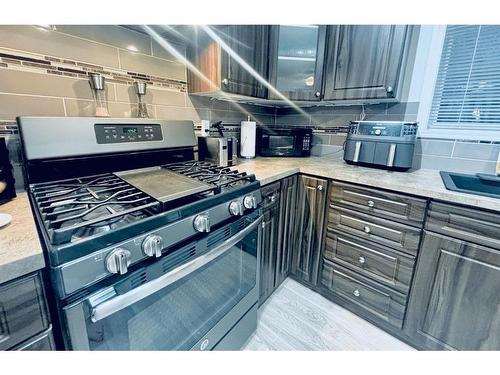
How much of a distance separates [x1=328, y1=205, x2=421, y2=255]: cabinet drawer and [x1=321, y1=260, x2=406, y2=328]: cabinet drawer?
10.3 inches

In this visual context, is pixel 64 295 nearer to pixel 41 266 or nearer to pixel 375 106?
pixel 41 266

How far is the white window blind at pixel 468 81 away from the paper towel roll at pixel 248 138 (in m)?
1.18

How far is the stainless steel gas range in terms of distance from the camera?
23.2 inches

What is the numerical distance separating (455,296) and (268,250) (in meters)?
0.90

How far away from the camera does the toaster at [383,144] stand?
53.9 inches

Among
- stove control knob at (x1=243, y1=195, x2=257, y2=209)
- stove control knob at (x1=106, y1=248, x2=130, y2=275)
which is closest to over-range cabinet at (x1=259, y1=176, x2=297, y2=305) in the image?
stove control knob at (x1=243, y1=195, x2=257, y2=209)

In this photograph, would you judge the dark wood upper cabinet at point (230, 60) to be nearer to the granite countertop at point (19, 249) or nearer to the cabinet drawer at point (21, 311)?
the granite countertop at point (19, 249)

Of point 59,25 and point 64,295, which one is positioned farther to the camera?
point 59,25

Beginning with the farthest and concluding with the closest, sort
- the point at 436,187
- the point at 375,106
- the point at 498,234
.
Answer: the point at 375,106, the point at 436,187, the point at 498,234

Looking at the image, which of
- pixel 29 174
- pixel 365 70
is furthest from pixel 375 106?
→ pixel 29 174

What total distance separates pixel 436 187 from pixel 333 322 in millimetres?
959

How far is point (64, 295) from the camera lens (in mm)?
554

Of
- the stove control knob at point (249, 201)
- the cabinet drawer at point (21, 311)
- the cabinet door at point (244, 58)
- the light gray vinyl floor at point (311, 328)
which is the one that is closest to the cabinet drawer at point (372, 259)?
the light gray vinyl floor at point (311, 328)

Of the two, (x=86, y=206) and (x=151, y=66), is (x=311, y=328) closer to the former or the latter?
(x=86, y=206)
